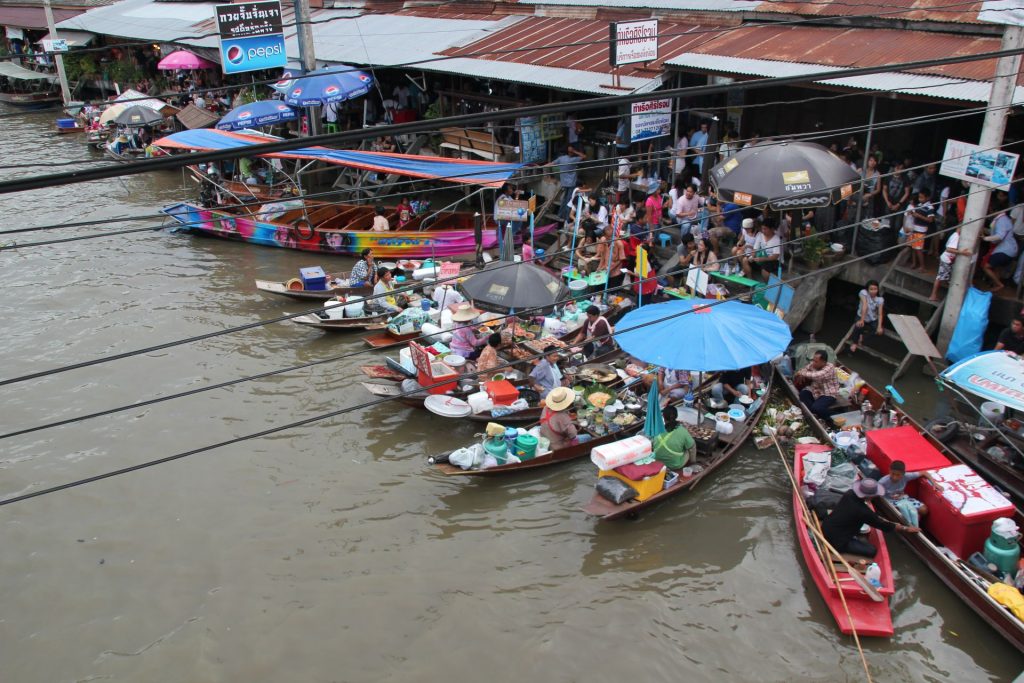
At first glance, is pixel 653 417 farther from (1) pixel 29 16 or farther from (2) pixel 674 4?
(1) pixel 29 16

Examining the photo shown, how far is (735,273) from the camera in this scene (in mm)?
14992

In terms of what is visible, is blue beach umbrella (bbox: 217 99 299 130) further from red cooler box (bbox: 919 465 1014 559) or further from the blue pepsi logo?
red cooler box (bbox: 919 465 1014 559)

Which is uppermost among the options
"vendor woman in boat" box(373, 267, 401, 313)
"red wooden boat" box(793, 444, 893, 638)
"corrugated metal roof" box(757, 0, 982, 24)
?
"corrugated metal roof" box(757, 0, 982, 24)

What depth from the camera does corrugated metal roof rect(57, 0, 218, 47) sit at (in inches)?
1308

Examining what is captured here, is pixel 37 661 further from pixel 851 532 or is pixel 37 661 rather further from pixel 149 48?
pixel 149 48

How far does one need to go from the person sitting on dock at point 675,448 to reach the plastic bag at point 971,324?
15.3 ft

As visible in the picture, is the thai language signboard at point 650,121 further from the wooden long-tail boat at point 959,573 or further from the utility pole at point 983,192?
the wooden long-tail boat at point 959,573

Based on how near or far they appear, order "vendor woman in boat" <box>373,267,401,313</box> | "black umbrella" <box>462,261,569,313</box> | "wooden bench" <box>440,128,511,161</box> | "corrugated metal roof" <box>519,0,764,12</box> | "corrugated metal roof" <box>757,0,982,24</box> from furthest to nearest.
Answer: "wooden bench" <box>440,128,511,161</box>, "corrugated metal roof" <box>519,0,764,12</box>, "vendor woman in boat" <box>373,267,401,313</box>, "corrugated metal roof" <box>757,0,982,24</box>, "black umbrella" <box>462,261,569,313</box>

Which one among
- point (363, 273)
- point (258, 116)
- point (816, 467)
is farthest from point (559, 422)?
point (258, 116)

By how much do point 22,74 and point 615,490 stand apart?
138 ft

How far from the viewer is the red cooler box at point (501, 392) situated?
1235 cm

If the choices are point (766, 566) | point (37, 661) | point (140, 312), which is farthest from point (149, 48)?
point (766, 566)

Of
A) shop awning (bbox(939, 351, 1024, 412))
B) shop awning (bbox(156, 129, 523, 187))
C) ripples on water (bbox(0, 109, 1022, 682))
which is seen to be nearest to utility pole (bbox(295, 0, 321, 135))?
shop awning (bbox(156, 129, 523, 187))

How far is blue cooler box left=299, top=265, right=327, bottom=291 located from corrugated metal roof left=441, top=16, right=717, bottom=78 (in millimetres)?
5993
